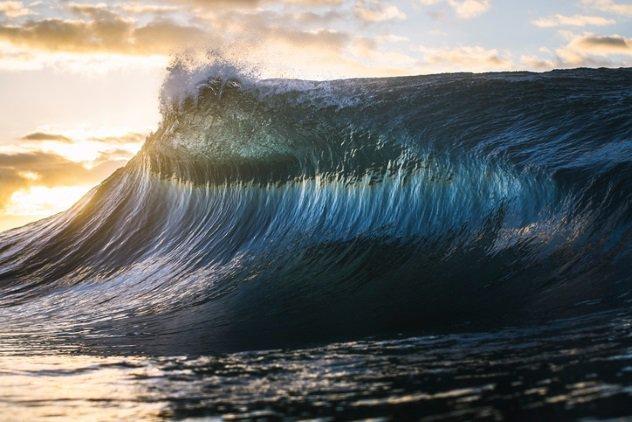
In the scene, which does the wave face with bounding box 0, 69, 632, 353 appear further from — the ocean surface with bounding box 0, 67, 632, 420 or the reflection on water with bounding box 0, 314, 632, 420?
the reflection on water with bounding box 0, 314, 632, 420

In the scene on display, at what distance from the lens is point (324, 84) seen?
12.9 meters

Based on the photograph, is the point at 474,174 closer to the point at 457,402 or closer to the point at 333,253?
the point at 333,253

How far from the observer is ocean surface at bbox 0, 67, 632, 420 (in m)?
4.11

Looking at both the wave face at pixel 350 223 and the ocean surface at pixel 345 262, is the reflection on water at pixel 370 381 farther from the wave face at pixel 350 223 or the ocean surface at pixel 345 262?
the wave face at pixel 350 223

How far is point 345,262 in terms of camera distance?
898cm

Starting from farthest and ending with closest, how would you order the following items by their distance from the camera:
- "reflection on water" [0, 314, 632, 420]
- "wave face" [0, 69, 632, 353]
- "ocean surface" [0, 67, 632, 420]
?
"wave face" [0, 69, 632, 353] < "ocean surface" [0, 67, 632, 420] < "reflection on water" [0, 314, 632, 420]

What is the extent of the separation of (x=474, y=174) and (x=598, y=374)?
225 inches

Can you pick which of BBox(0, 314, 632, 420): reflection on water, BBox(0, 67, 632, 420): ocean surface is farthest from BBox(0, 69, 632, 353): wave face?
BBox(0, 314, 632, 420): reflection on water

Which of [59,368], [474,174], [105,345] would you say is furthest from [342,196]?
[59,368]

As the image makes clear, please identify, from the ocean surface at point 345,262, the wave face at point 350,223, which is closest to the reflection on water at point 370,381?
the ocean surface at point 345,262

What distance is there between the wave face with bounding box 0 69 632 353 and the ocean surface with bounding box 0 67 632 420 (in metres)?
0.04

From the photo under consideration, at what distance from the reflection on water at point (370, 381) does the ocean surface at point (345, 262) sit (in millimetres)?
20

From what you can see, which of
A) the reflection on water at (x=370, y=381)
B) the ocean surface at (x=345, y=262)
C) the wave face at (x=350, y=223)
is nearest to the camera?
the reflection on water at (x=370, y=381)

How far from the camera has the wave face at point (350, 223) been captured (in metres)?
6.86
